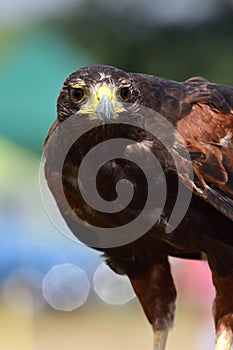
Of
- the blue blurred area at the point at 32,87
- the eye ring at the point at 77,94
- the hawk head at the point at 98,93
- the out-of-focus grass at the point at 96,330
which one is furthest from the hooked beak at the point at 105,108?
the blue blurred area at the point at 32,87

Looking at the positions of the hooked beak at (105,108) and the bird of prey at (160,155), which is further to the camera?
the bird of prey at (160,155)

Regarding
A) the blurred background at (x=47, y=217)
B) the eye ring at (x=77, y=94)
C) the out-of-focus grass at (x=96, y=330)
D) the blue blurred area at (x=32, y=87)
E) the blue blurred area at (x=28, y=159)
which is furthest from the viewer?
the blue blurred area at (x=32, y=87)

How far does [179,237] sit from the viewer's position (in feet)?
15.3

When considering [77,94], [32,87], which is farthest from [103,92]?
[32,87]

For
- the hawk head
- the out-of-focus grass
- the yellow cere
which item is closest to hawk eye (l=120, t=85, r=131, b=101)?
the hawk head

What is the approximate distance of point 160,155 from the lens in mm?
4504

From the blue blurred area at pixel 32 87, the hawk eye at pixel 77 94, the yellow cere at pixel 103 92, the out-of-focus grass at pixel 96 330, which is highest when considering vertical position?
the yellow cere at pixel 103 92

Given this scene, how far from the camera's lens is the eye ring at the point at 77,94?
430cm

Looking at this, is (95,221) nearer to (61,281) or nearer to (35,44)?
(61,281)

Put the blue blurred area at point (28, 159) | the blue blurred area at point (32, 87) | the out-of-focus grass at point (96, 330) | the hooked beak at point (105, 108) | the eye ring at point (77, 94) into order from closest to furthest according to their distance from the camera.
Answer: the hooked beak at point (105, 108) → the eye ring at point (77, 94) → the out-of-focus grass at point (96, 330) → the blue blurred area at point (28, 159) → the blue blurred area at point (32, 87)

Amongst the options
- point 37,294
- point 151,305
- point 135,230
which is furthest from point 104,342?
point 135,230

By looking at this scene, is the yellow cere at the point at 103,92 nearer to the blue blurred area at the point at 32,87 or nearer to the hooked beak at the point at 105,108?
the hooked beak at the point at 105,108

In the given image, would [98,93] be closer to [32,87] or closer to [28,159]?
[28,159]

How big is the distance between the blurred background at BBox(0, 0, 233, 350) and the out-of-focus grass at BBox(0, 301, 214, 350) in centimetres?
2
